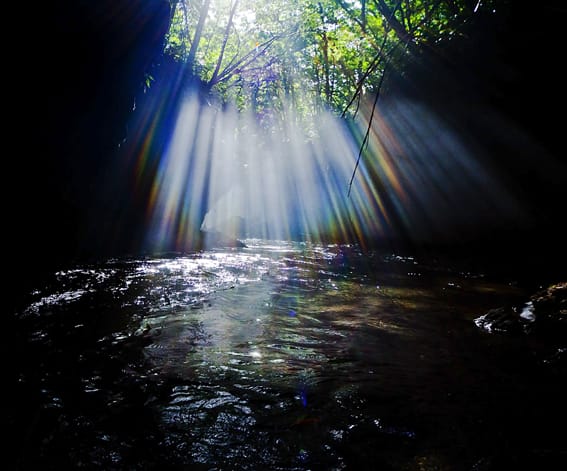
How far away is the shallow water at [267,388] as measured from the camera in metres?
1.91

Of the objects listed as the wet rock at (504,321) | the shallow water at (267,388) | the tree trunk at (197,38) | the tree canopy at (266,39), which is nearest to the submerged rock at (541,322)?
the wet rock at (504,321)

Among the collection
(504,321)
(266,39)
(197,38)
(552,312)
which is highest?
(266,39)

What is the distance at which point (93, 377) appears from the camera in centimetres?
269

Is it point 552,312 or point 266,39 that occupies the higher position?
point 266,39

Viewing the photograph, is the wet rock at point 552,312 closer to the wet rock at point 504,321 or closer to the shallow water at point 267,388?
the wet rock at point 504,321

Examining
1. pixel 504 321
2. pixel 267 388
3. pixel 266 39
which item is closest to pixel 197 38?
pixel 266 39

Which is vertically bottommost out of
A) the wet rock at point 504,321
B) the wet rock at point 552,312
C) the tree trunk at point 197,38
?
the wet rock at point 504,321

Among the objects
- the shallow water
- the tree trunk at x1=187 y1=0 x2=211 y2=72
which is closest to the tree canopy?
the tree trunk at x1=187 y1=0 x2=211 y2=72

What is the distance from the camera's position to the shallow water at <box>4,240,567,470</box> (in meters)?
1.91

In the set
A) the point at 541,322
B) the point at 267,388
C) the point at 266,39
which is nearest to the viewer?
the point at 267,388

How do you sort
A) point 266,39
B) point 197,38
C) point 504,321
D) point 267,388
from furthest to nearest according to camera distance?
point 266,39 < point 197,38 < point 504,321 < point 267,388

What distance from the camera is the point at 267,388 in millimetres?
2674

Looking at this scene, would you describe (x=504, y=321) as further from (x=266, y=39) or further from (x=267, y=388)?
(x=266, y=39)

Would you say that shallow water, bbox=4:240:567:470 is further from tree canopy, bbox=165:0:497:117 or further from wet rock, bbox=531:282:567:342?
tree canopy, bbox=165:0:497:117
